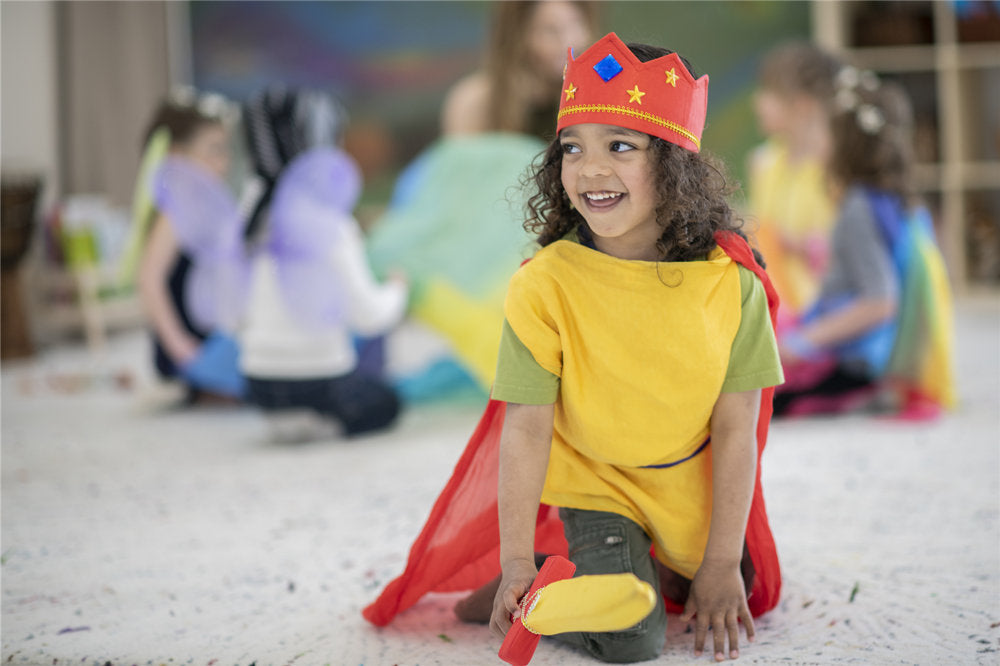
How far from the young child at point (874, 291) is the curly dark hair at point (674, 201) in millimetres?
1183

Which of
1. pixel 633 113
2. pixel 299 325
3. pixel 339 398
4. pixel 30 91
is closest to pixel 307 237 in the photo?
pixel 299 325

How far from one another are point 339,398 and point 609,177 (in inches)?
52.4

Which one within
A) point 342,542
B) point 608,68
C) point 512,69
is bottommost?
point 342,542

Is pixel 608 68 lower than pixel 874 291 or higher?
higher

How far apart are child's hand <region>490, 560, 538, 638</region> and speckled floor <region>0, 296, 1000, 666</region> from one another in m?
0.09

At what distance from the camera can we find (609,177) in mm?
1021

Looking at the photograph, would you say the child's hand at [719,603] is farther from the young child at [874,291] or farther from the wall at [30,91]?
the wall at [30,91]

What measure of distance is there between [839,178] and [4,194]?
2.80 m

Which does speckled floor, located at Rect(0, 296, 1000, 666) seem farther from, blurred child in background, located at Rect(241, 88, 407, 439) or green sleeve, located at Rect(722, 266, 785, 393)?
green sleeve, located at Rect(722, 266, 785, 393)

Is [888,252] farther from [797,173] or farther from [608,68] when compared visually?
[608,68]

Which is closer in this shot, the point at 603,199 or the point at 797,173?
the point at 603,199

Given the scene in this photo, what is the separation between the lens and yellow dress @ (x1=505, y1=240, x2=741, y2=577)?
104cm

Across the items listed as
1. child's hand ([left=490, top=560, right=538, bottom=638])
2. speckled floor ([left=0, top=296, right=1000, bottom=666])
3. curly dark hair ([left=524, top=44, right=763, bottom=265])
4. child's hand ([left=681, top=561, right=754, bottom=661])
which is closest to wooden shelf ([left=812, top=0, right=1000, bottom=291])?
speckled floor ([left=0, top=296, right=1000, bottom=666])

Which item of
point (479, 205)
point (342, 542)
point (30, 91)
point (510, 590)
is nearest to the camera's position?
point (510, 590)
